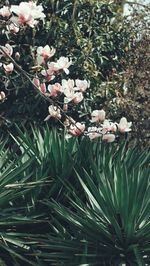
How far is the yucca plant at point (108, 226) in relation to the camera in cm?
375

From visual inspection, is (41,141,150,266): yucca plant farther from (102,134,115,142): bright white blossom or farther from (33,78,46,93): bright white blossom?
(33,78,46,93): bright white blossom

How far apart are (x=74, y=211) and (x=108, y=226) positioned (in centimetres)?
43

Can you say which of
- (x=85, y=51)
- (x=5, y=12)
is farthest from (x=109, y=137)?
(x=85, y=51)

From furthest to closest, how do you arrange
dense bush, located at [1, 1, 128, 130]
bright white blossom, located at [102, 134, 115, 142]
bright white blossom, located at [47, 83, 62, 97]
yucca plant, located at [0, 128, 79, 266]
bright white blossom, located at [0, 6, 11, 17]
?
Result: dense bush, located at [1, 1, 128, 130]
bright white blossom, located at [102, 134, 115, 142]
bright white blossom, located at [47, 83, 62, 97]
bright white blossom, located at [0, 6, 11, 17]
yucca plant, located at [0, 128, 79, 266]

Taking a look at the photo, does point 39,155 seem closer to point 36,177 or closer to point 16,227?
point 36,177

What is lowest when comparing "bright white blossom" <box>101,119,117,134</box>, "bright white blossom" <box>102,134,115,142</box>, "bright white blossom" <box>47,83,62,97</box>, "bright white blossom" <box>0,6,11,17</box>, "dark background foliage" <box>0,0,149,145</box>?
"bright white blossom" <box>102,134,115,142</box>

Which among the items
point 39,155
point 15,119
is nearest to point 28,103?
point 15,119

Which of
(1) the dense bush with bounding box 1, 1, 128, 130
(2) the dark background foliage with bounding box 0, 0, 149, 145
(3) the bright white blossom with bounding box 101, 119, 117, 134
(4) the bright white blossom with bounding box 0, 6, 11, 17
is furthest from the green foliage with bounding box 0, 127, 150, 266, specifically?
(1) the dense bush with bounding box 1, 1, 128, 130

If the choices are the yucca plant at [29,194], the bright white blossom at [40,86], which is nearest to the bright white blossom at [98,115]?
the yucca plant at [29,194]

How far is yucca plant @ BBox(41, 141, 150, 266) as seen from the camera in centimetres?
375

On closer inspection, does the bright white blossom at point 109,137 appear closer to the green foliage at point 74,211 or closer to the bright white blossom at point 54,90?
the green foliage at point 74,211

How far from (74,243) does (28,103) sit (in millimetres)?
3845

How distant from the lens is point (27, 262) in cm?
395

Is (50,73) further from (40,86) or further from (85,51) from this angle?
(85,51)
